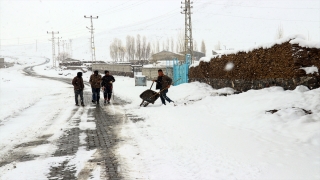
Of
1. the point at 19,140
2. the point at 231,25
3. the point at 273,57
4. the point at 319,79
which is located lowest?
the point at 19,140

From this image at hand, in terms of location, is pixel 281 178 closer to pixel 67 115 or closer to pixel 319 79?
pixel 319 79

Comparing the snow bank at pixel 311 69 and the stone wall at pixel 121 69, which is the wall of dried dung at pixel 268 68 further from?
the stone wall at pixel 121 69

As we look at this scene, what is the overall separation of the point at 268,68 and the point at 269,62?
0.75 ft

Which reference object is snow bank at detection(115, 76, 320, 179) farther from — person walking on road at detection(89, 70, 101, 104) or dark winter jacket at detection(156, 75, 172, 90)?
person walking on road at detection(89, 70, 101, 104)

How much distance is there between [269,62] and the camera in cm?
1067

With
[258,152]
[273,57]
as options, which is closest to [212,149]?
[258,152]

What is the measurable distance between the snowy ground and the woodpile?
0.76 meters

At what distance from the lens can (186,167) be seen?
4.74m

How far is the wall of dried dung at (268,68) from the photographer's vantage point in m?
9.01

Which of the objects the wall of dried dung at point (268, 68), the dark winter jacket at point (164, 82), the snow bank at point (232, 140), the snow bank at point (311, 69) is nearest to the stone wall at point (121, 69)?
the wall of dried dung at point (268, 68)

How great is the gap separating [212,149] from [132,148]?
5.51 feet

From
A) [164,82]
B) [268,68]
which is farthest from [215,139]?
[164,82]

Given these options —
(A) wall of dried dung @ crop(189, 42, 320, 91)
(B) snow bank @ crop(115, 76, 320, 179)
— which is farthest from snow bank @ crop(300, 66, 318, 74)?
(B) snow bank @ crop(115, 76, 320, 179)

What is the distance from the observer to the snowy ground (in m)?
4.65
